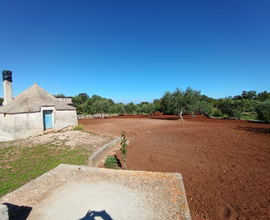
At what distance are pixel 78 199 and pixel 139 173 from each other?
52.7 inches

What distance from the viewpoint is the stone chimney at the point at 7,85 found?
38.3ft

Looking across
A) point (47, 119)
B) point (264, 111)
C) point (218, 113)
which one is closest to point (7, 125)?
point (47, 119)

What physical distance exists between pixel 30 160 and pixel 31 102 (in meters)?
7.13

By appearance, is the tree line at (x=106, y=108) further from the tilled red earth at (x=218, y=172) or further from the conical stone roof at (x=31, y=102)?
the tilled red earth at (x=218, y=172)

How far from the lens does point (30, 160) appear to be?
6062 millimetres

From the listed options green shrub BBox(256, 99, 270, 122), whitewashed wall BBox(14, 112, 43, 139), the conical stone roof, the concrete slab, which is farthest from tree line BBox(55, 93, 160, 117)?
the concrete slab

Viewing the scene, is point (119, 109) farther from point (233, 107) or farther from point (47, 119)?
point (233, 107)

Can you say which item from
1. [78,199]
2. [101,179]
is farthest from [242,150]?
[78,199]

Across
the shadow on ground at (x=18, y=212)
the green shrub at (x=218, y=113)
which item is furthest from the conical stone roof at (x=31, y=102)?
the green shrub at (x=218, y=113)

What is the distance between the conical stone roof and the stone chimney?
3.43 ft

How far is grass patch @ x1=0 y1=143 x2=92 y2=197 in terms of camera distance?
457 cm

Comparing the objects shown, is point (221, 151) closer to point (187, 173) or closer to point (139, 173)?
point (187, 173)

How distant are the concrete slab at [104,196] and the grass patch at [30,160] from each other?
8.25 feet

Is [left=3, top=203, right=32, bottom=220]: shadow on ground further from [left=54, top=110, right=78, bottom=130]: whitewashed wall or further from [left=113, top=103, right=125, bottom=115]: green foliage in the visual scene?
[left=113, top=103, right=125, bottom=115]: green foliage
